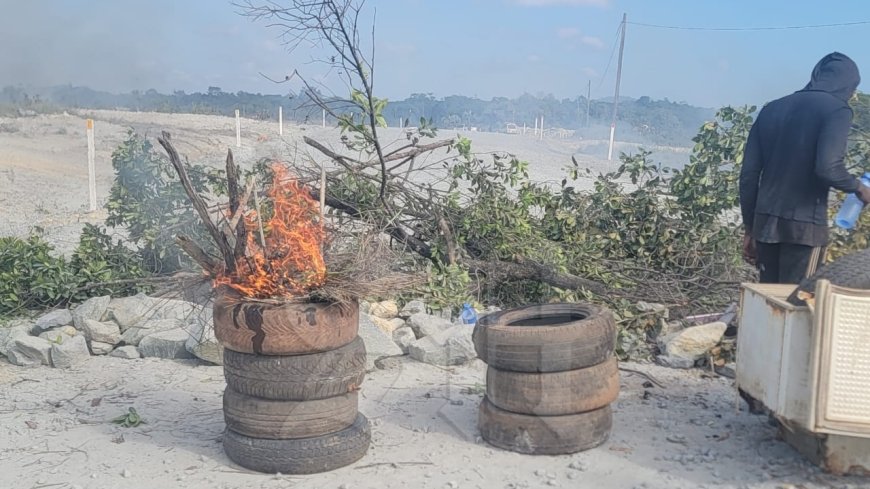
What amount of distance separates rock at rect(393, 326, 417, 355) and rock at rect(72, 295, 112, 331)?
274 cm

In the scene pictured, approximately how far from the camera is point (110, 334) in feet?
22.2

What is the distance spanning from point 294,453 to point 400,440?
80cm

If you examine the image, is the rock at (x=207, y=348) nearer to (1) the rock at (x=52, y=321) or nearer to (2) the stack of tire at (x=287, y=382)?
(1) the rock at (x=52, y=321)

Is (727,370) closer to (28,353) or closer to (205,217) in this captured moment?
(205,217)

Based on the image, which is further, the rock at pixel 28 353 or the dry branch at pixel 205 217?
the rock at pixel 28 353

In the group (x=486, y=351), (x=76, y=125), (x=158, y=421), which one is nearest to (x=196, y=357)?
(x=158, y=421)

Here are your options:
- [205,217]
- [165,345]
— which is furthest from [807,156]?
[165,345]

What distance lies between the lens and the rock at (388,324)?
6.80m

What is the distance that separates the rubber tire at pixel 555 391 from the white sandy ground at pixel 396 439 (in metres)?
0.29

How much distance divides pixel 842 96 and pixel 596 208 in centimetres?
372

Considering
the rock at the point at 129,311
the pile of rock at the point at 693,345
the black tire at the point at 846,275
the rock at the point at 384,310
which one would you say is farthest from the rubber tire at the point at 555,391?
the rock at the point at 129,311

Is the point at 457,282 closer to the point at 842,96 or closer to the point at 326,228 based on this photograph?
the point at 326,228

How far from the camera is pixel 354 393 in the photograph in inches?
182

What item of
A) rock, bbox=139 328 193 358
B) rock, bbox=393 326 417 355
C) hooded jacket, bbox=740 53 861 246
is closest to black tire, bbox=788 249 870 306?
hooded jacket, bbox=740 53 861 246
